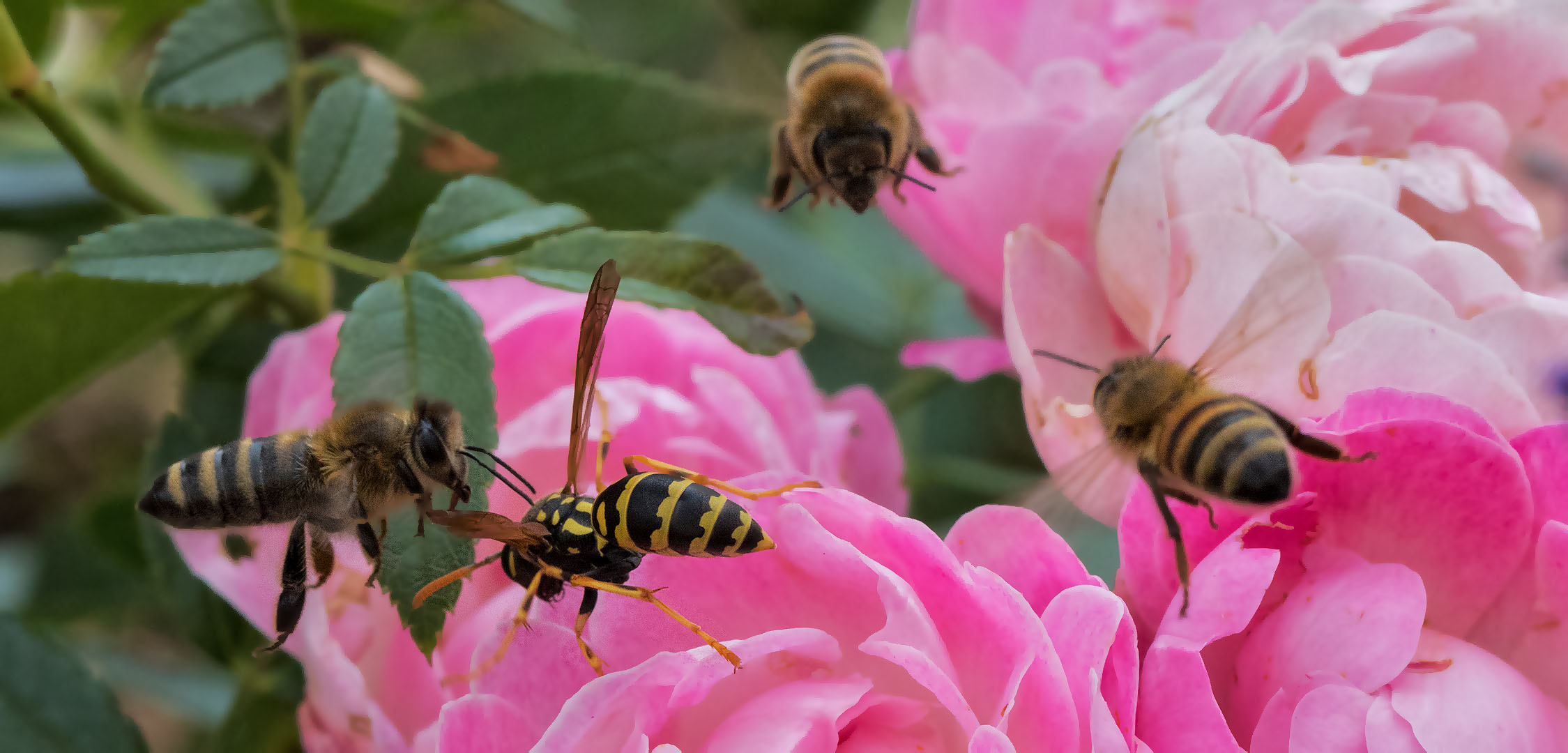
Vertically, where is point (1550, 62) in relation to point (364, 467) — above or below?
above

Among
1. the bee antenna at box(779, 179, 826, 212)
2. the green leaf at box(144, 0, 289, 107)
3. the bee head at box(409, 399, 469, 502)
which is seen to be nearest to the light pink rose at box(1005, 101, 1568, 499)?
the bee antenna at box(779, 179, 826, 212)

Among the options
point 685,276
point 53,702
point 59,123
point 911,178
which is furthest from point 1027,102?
point 53,702

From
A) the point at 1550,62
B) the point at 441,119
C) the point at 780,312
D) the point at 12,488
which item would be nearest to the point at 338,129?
the point at 441,119

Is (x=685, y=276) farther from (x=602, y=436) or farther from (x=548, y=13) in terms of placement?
(x=548, y=13)

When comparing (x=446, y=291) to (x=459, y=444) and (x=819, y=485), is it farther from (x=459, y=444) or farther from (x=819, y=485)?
(x=819, y=485)

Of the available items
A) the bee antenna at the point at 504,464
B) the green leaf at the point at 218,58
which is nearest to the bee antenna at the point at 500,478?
the bee antenna at the point at 504,464

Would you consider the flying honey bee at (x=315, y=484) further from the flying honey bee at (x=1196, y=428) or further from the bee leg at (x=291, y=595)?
the flying honey bee at (x=1196, y=428)

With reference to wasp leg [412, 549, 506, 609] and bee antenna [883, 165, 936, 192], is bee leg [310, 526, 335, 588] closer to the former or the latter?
wasp leg [412, 549, 506, 609]
